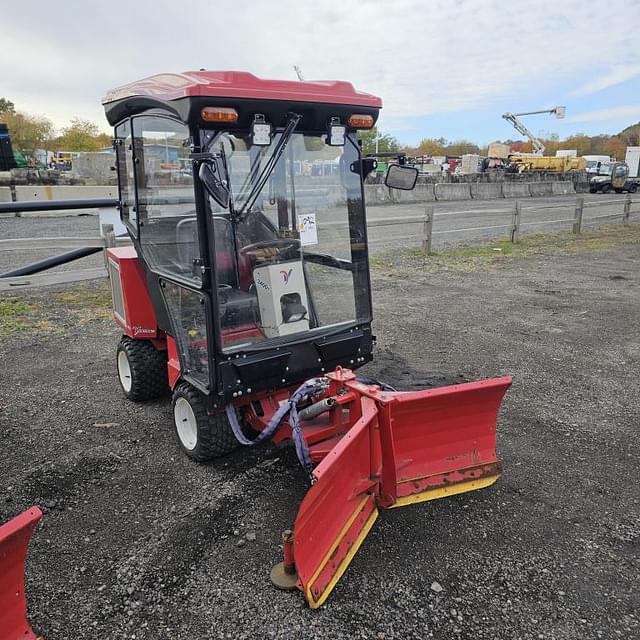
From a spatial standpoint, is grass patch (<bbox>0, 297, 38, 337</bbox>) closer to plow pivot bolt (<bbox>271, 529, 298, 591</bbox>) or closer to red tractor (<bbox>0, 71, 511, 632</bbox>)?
red tractor (<bbox>0, 71, 511, 632</bbox>)

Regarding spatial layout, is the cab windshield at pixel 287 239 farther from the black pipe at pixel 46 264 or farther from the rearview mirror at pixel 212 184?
the black pipe at pixel 46 264

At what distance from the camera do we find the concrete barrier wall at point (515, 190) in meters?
30.5

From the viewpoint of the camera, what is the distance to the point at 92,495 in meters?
3.28

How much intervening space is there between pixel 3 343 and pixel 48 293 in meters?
2.56

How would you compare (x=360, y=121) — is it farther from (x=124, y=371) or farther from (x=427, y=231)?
(x=427, y=231)

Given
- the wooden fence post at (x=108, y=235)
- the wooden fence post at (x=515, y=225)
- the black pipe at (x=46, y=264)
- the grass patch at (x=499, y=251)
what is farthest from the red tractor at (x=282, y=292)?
the wooden fence post at (x=515, y=225)

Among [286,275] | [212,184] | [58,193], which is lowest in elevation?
[286,275]

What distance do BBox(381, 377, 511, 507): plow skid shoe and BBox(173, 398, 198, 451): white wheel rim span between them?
4.39 feet

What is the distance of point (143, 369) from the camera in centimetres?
434

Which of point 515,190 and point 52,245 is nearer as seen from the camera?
point 52,245

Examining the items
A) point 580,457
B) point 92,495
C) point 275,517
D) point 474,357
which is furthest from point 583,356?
point 92,495

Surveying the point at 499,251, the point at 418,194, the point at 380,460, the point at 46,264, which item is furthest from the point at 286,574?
the point at 418,194

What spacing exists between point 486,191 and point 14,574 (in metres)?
30.3

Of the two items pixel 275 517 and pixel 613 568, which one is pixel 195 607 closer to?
pixel 275 517
